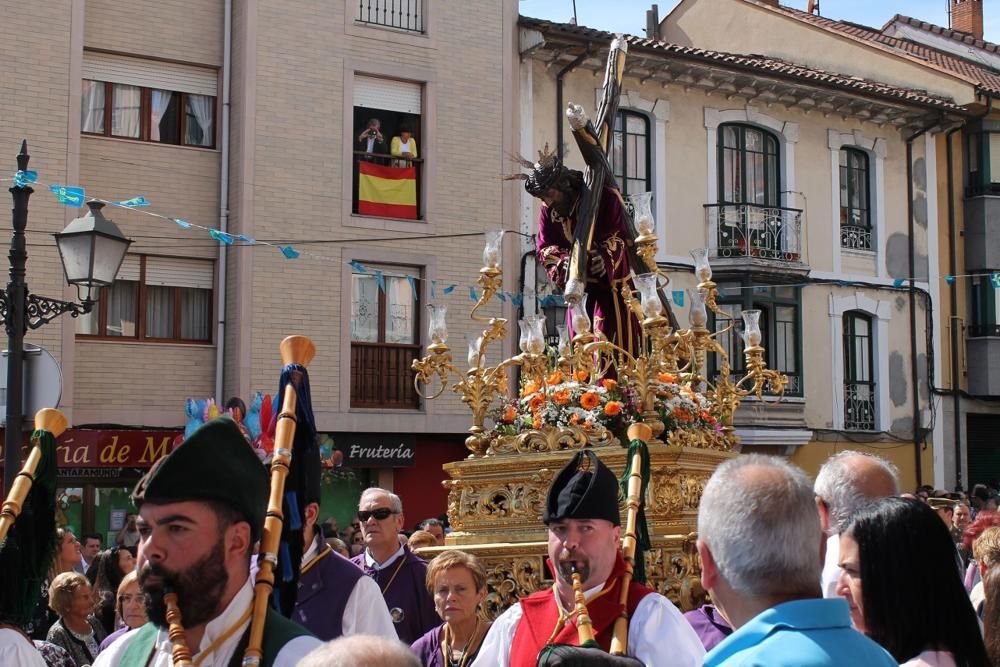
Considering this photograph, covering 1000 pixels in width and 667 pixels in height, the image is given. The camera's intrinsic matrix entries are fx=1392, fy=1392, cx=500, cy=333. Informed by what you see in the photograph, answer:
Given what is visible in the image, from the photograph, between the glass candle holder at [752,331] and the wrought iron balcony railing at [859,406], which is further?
the wrought iron balcony railing at [859,406]

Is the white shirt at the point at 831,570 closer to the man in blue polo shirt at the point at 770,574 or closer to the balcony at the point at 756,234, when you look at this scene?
the man in blue polo shirt at the point at 770,574

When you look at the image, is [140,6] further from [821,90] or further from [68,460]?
[821,90]

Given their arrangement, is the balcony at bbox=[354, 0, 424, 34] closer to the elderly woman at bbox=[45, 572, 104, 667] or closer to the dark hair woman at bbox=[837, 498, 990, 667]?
the elderly woman at bbox=[45, 572, 104, 667]

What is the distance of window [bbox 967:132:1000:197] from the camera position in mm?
25109

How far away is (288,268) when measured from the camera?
18906 mm

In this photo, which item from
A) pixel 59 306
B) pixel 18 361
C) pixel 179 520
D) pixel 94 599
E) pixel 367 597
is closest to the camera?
pixel 179 520

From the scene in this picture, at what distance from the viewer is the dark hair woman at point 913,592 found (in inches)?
143

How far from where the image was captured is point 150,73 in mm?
18734

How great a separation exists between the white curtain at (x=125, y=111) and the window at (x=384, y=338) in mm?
3578

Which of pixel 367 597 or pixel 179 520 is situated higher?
pixel 179 520

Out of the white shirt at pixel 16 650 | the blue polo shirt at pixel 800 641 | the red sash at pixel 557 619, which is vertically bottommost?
the white shirt at pixel 16 650

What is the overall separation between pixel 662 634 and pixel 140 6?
15773 millimetres

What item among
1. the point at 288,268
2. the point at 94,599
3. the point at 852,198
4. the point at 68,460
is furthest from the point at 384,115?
the point at 94,599

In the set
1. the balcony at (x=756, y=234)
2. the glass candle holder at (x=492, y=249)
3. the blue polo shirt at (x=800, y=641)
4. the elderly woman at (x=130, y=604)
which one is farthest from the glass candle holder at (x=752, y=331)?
the balcony at (x=756, y=234)
